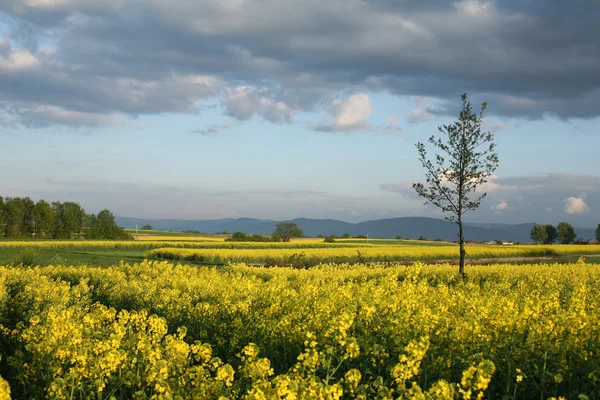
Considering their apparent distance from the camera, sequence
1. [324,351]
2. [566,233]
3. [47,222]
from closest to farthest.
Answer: [324,351], [47,222], [566,233]

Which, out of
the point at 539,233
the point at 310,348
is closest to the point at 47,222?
the point at 310,348

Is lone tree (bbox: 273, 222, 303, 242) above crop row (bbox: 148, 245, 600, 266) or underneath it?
above

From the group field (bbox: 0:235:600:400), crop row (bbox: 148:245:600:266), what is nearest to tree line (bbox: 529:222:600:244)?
crop row (bbox: 148:245:600:266)

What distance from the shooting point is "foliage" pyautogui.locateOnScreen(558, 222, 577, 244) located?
124750mm

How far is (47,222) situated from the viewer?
90250 mm

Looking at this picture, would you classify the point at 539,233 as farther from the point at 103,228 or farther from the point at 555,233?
the point at 103,228

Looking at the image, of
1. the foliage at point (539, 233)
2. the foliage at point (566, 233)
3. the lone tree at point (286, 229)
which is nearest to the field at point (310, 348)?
the lone tree at point (286, 229)

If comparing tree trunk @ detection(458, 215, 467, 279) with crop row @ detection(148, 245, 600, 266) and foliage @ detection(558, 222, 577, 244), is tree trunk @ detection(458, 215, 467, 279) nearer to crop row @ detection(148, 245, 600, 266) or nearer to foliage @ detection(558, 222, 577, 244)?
crop row @ detection(148, 245, 600, 266)

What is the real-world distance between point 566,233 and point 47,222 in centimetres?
11364

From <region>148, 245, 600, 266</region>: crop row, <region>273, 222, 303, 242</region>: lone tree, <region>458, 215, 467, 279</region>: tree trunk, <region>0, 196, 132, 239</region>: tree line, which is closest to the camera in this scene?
<region>458, 215, 467, 279</region>: tree trunk

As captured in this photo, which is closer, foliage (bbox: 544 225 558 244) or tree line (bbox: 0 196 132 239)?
tree line (bbox: 0 196 132 239)

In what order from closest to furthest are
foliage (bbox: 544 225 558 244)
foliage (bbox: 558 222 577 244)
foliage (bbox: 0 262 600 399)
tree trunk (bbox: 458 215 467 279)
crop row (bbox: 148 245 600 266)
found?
foliage (bbox: 0 262 600 399) → tree trunk (bbox: 458 215 467 279) → crop row (bbox: 148 245 600 266) → foliage (bbox: 558 222 577 244) → foliage (bbox: 544 225 558 244)

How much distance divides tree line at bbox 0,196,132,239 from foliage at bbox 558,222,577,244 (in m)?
100

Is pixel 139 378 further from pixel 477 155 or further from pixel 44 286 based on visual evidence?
pixel 477 155
